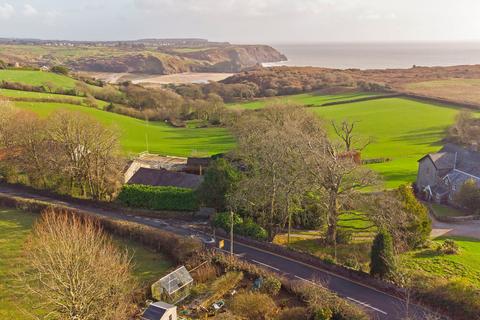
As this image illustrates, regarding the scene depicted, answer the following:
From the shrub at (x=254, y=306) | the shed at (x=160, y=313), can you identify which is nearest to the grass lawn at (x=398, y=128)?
the shrub at (x=254, y=306)

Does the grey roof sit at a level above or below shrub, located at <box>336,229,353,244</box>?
above

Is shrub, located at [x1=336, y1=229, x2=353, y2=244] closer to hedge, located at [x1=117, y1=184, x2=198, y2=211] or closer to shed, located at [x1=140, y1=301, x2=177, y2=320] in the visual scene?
hedge, located at [x1=117, y1=184, x2=198, y2=211]

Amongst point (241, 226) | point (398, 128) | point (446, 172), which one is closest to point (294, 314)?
point (241, 226)

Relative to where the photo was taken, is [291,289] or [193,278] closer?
[291,289]

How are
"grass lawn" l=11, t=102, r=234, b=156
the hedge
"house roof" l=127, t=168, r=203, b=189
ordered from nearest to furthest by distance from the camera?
1. the hedge
2. "house roof" l=127, t=168, r=203, b=189
3. "grass lawn" l=11, t=102, r=234, b=156

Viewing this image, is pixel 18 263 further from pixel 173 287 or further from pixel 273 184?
pixel 273 184

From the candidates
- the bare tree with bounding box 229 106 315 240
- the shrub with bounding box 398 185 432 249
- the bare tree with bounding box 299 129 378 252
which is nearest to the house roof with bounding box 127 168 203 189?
the bare tree with bounding box 229 106 315 240

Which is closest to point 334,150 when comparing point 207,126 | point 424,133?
point 424,133

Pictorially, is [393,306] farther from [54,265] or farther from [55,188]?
[55,188]
